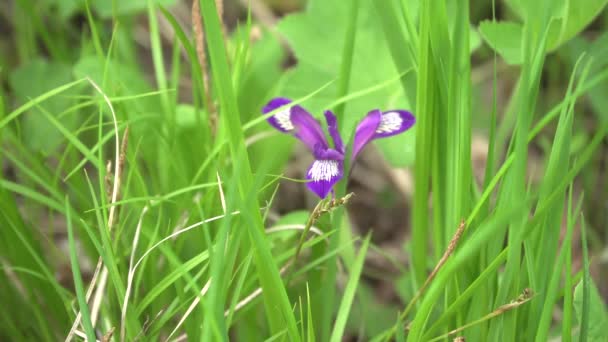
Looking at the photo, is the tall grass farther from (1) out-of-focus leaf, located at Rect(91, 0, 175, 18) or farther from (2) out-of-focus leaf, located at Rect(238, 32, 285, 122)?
(1) out-of-focus leaf, located at Rect(91, 0, 175, 18)

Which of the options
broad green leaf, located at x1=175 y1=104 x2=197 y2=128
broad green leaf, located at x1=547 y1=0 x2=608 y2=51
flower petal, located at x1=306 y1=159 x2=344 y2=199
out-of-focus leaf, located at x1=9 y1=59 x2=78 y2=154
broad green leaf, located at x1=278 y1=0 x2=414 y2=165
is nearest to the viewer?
flower petal, located at x1=306 y1=159 x2=344 y2=199

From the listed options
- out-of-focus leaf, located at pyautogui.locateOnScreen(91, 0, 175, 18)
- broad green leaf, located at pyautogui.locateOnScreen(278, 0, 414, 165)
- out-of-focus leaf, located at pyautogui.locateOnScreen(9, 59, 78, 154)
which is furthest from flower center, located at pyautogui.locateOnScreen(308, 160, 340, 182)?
out-of-focus leaf, located at pyautogui.locateOnScreen(91, 0, 175, 18)

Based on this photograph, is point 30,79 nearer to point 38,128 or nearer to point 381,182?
point 38,128

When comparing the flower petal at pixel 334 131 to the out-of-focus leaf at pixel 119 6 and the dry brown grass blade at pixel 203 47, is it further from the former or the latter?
the out-of-focus leaf at pixel 119 6

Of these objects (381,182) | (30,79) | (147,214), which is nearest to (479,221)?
(147,214)

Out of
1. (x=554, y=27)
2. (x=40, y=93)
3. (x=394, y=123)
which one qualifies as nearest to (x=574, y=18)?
(x=554, y=27)

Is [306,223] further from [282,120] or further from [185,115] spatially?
[185,115]
